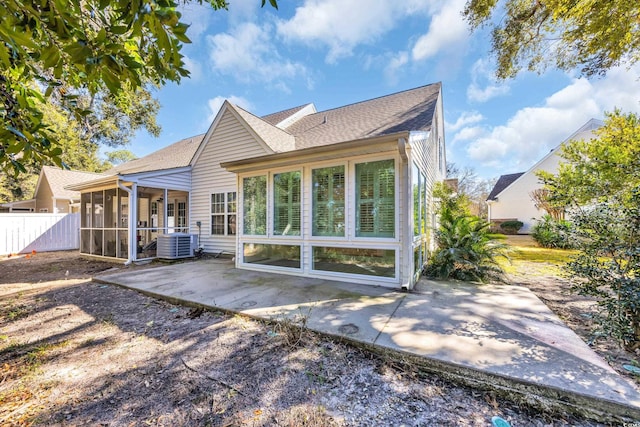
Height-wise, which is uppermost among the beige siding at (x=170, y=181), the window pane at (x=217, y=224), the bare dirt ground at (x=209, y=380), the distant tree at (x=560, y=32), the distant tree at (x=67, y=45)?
the distant tree at (x=560, y=32)

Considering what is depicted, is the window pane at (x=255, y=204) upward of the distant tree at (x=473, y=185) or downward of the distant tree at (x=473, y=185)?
downward

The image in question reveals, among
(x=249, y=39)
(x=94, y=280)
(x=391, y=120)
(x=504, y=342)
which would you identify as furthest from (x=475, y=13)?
(x=94, y=280)

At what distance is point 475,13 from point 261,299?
8968mm

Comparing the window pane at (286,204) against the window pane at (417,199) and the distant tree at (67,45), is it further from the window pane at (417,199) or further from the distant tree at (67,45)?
the distant tree at (67,45)

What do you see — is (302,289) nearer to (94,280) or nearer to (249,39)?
(94,280)

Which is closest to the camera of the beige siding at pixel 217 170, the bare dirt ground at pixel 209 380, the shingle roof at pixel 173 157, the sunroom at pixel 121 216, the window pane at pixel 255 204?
the bare dirt ground at pixel 209 380

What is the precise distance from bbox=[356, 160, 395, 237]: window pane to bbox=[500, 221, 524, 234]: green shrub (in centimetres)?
1850

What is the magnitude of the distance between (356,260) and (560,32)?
846cm

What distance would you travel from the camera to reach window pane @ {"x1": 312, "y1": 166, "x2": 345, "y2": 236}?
5.27m

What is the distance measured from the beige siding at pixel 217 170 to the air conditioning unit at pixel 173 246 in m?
0.76

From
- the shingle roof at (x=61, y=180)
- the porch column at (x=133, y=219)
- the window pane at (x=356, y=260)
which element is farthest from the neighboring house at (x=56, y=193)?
the window pane at (x=356, y=260)

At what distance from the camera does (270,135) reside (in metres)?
8.43

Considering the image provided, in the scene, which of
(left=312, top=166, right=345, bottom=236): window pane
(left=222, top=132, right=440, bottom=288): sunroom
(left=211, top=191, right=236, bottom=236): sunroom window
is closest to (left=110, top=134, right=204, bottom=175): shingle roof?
(left=211, top=191, right=236, bottom=236): sunroom window

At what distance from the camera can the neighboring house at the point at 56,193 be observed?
14.5 metres
